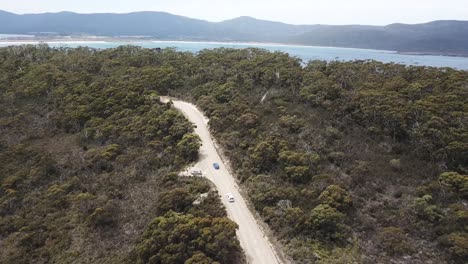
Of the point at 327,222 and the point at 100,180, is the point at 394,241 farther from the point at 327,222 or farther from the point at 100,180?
the point at 100,180

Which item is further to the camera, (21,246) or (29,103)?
(29,103)

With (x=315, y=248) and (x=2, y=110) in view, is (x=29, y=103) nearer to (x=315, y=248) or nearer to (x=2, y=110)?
(x=2, y=110)

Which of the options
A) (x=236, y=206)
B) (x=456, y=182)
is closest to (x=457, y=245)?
(x=456, y=182)

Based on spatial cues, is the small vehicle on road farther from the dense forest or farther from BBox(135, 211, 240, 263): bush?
BBox(135, 211, 240, 263): bush

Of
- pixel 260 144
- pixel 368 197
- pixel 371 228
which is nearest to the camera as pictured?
pixel 371 228

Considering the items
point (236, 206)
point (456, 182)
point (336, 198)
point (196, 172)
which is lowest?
point (236, 206)

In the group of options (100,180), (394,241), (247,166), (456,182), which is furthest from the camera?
(100,180)

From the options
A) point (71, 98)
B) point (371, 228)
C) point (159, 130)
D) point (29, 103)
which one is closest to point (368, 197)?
point (371, 228)
